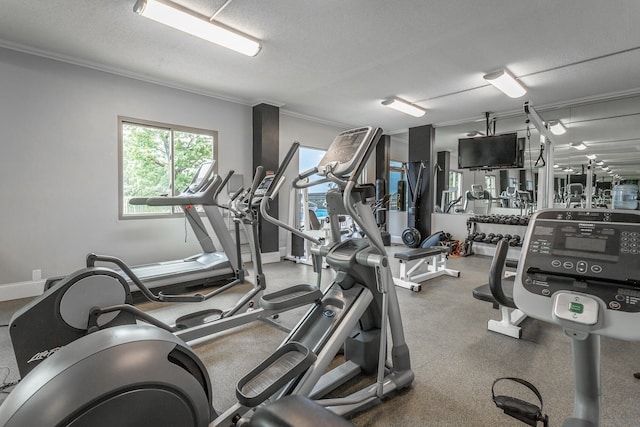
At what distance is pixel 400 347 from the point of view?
1.97 meters

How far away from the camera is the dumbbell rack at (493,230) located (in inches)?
240

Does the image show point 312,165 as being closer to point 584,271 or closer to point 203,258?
point 203,258

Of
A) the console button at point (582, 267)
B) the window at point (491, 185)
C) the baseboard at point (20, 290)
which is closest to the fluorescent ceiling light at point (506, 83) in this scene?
the window at point (491, 185)

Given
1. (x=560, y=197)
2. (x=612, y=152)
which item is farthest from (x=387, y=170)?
(x=612, y=152)

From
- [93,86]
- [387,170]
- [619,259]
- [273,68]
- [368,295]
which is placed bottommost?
[368,295]

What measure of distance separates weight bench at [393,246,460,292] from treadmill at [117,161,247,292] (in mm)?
2062

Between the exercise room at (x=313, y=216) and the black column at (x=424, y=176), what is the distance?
47 millimetres

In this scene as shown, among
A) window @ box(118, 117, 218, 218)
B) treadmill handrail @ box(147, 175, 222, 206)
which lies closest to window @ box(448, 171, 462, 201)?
window @ box(118, 117, 218, 218)

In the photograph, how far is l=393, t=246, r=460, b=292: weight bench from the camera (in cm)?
409

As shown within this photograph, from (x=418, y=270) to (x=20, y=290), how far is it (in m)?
5.13

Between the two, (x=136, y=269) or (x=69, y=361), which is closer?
(x=69, y=361)

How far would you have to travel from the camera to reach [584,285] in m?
0.98

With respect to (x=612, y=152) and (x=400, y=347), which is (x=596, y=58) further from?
(x=400, y=347)

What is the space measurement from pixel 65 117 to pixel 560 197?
7958 mm
